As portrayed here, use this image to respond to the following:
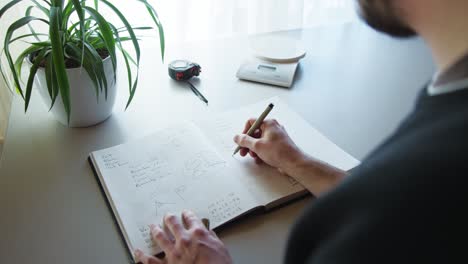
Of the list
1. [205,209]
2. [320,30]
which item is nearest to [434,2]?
[205,209]

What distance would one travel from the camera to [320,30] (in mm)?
1533

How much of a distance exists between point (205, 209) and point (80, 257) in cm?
23

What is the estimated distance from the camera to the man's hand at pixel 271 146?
2.93 ft

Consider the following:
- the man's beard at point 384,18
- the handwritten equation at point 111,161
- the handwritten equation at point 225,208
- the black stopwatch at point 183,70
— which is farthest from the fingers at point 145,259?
the black stopwatch at point 183,70

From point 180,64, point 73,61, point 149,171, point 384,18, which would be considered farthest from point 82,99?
point 384,18

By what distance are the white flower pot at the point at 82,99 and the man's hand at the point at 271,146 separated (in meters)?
0.33

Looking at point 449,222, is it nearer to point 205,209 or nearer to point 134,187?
point 205,209

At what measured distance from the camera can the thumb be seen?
0.93 metres

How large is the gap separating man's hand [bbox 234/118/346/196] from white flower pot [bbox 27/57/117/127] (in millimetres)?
328

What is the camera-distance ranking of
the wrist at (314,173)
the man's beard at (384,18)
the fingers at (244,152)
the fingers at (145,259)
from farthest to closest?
the fingers at (244,152) → the wrist at (314,173) → the fingers at (145,259) → the man's beard at (384,18)

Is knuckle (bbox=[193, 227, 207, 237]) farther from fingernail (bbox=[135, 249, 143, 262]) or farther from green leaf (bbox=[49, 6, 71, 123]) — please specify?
green leaf (bbox=[49, 6, 71, 123])

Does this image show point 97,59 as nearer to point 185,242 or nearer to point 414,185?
point 185,242

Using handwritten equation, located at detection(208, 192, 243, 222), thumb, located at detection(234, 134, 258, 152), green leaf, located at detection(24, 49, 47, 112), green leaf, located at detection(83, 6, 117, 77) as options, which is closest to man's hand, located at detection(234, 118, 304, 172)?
thumb, located at detection(234, 134, 258, 152)

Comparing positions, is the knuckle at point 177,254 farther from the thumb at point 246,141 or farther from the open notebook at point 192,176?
the thumb at point 246,141
